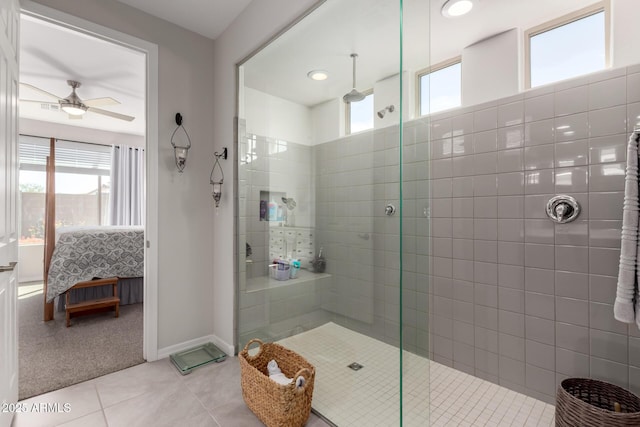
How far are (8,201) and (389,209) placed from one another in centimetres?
200

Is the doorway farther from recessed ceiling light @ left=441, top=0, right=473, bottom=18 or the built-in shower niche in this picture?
recessed ceiling light @ left=441, top=0, right=473, bottom=18

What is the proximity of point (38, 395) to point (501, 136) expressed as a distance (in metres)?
3.35

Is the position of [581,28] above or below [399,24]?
above

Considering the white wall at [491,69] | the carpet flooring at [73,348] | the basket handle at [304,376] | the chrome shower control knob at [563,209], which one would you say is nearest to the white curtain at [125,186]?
the carpet flooring at [73,348]

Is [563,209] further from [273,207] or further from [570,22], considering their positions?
[273,207]

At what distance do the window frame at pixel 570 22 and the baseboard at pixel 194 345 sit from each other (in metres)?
2.85

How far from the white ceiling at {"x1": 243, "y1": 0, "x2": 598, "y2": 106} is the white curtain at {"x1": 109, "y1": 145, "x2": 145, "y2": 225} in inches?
184

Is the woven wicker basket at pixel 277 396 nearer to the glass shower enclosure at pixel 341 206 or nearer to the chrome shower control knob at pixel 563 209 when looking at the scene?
the glass shower enclosure at pixel 341 206

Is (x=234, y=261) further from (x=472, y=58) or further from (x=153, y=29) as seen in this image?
(x=472, y=58)

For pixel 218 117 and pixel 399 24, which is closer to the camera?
pixel 399 24

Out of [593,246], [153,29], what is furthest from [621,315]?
[153,29]

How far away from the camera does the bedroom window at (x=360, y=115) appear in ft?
6.56

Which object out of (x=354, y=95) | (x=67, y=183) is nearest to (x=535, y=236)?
(x=354, y=95)

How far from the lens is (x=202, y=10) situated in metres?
2.30
